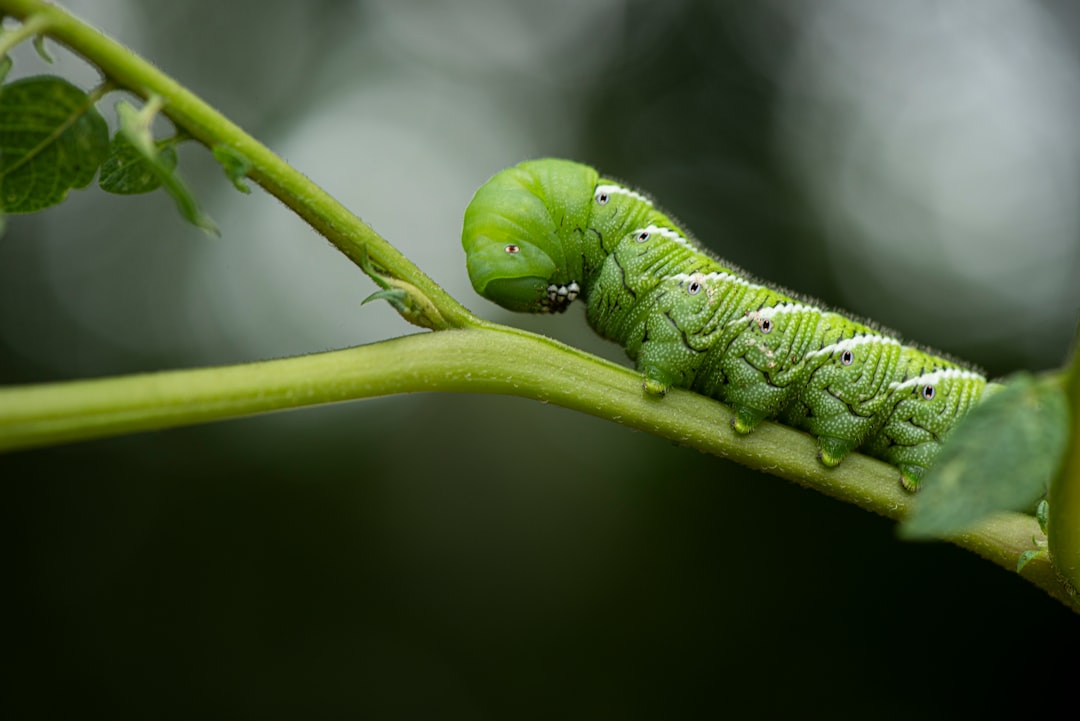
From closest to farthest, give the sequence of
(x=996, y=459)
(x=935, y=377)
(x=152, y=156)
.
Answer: (x=996, y=459)
(x=152, y=156)
(x=935, y=377)

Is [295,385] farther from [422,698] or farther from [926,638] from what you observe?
[422,698]

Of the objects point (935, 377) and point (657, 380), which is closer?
point (657, 380)

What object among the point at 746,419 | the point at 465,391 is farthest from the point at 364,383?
the point at 746,419

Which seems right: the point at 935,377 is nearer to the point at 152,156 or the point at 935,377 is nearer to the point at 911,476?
the point at 911,476

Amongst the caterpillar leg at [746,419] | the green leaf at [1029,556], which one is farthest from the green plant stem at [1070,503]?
the caterpillar leg at [746,419]

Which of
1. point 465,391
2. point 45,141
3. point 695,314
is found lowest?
point 465,391

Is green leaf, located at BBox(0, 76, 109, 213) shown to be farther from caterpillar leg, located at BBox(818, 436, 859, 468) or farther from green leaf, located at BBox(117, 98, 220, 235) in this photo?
caterpillar leg, located at BBox(818, 436, 859, 468)

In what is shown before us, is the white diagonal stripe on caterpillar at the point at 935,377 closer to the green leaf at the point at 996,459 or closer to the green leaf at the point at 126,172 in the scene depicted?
the green leaf at the point at 996,459

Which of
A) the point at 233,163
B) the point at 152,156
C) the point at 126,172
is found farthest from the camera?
the point at 126,172
